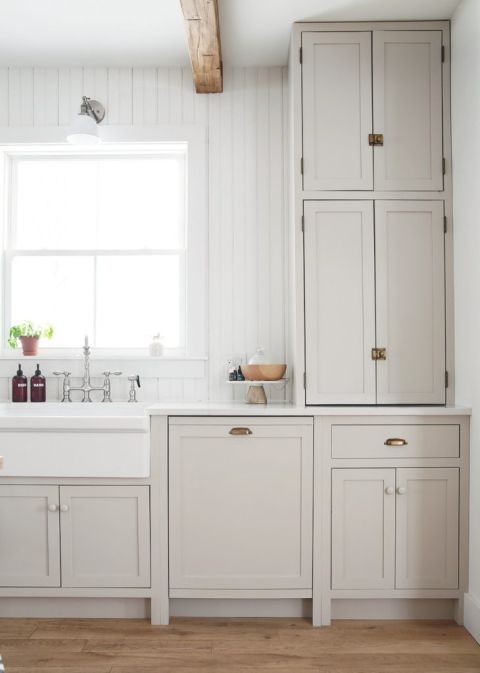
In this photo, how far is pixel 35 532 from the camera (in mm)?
2869

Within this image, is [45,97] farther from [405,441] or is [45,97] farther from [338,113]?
[405,441]

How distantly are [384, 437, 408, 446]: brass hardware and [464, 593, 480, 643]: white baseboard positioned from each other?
2.43ft

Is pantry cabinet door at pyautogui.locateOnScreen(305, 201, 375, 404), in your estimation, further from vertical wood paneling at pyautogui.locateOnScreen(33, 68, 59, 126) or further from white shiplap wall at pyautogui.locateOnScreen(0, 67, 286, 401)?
vertical wood paneling at pyautogui.locateOnScreen(33, 68, 59, 126)

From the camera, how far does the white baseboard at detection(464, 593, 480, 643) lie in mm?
2687

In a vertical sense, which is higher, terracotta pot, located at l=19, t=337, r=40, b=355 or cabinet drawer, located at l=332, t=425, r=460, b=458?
terracotta pot, located at l=19, t=337, r=40, b=355

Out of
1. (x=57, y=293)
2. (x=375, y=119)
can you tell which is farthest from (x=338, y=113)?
(x=57, y=293)

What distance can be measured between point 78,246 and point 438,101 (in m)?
2.09

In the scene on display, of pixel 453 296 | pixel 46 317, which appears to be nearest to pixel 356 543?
pixel 453 296

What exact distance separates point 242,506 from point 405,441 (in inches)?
32.0

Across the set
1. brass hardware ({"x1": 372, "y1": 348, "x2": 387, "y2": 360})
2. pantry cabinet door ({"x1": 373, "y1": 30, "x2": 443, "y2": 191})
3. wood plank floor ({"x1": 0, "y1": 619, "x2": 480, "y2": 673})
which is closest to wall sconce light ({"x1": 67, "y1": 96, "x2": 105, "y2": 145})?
pantry cabinet door ({"x1": 373, "y1": 30, "x2": 443, "y2": 191})

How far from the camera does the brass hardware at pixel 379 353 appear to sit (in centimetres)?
297

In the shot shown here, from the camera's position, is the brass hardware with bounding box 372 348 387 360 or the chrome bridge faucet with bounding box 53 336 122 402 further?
the chrome bridge faucet with bounding box 53 336 122 402

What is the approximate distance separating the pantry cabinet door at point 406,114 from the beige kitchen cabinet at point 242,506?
1.32m

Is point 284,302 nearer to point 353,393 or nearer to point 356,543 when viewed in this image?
point 353,393
